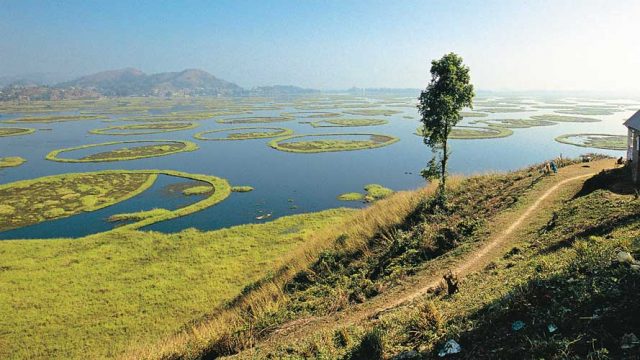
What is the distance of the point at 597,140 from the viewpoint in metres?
101

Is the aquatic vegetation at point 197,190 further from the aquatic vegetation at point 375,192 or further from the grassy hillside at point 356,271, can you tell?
the grassy hillside at point 356,271

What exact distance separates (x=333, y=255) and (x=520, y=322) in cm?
1615

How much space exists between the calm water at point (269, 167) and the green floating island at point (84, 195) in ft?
6.64

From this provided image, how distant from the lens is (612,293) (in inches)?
351

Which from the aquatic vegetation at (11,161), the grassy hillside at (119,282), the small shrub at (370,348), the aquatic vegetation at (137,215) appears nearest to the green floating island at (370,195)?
the grassy hillside at (119,282)

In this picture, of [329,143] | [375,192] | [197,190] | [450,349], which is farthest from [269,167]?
[450,349]

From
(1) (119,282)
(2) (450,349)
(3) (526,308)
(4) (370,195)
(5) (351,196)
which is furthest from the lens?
(4) (370,195)

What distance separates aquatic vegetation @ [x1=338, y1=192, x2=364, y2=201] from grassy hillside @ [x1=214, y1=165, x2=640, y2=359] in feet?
117

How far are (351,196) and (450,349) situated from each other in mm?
48761

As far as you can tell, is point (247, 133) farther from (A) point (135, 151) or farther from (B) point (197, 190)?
(B) point (197, 190)

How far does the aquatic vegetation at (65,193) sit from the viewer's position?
5062 cm

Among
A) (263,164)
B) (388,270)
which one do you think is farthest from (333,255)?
(263,164)

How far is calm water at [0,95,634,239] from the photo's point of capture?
4988 cm

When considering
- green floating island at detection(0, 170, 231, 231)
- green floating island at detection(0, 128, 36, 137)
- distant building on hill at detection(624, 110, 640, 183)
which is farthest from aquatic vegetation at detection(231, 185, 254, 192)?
green floating island at detection(0, 128, 36, 137)
